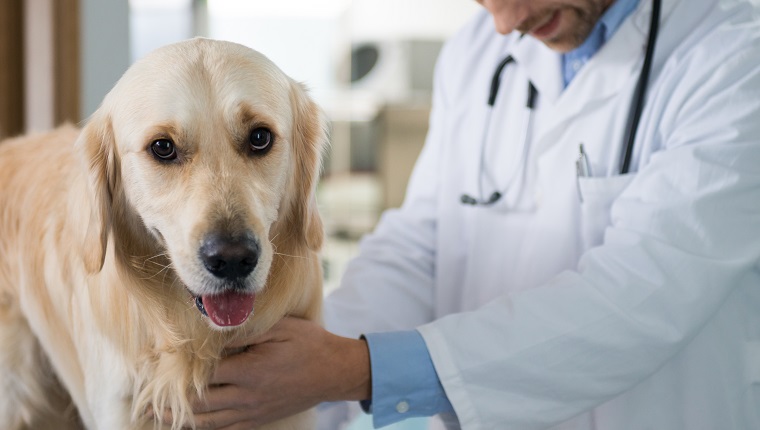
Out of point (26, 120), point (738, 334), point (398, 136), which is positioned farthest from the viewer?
point (398, 136)

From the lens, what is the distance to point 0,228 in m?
1.42

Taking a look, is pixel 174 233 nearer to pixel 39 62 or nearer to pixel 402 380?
pixel 402 380

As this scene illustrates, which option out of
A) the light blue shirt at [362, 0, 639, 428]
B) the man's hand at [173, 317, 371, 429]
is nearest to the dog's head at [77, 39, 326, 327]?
the man's hand at [173, 317, 371, 429]

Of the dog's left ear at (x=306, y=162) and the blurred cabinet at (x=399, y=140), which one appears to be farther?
the blurred cabinet at (x=399, y=140)

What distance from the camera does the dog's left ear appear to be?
3.78 feet

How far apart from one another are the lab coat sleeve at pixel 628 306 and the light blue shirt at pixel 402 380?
0.03 m

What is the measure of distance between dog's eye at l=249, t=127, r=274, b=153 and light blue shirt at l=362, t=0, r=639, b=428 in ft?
1.07

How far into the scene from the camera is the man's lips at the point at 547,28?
136cm

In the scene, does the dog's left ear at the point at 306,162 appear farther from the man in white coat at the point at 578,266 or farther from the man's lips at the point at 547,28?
the man's lips at the point at 547,28

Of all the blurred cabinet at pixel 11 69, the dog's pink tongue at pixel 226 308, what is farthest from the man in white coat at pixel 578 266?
the blurred cabinet at pixel 11 69

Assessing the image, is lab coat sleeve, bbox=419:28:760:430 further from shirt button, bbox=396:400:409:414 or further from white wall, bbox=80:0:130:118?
white wall, bbox=80:0:130:118

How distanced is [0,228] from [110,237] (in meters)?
0.45

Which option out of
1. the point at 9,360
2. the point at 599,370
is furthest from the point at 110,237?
the point at 599,370

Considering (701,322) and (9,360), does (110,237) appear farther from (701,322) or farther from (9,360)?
(701,322)
